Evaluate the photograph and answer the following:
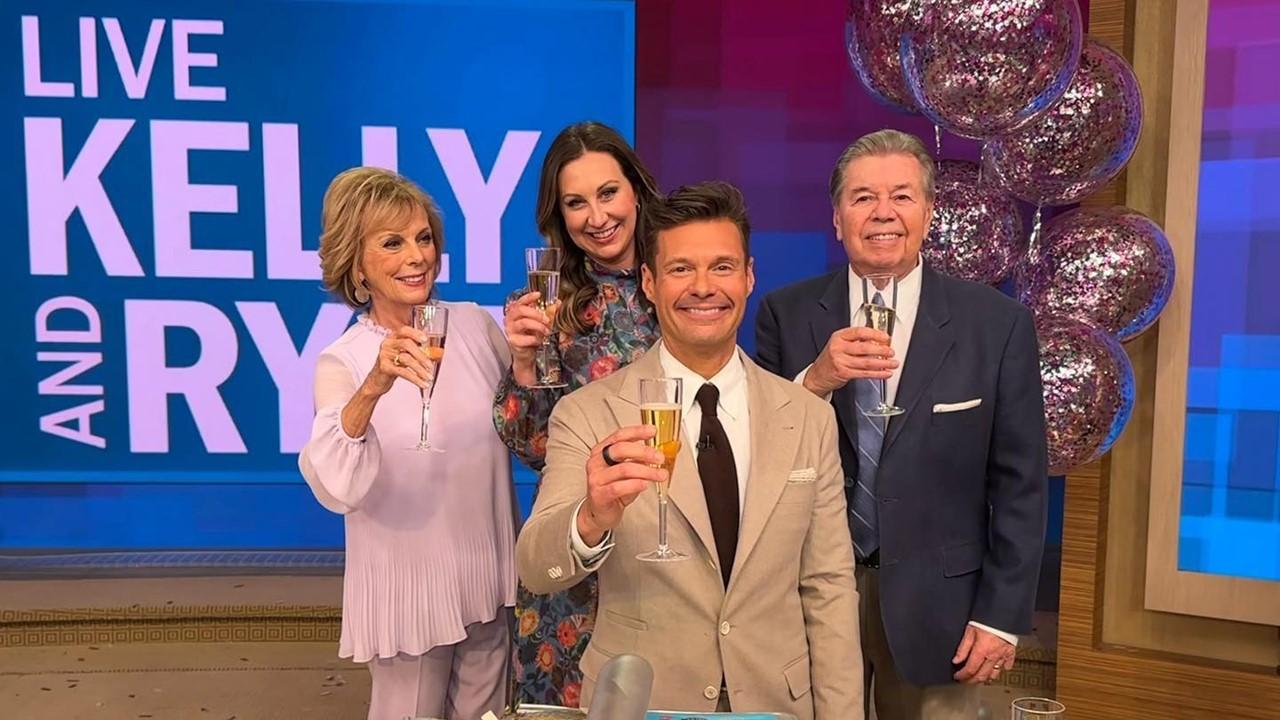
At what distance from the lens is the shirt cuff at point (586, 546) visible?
1.66 m

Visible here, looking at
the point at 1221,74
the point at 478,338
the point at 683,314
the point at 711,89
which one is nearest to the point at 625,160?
the point at 478,338

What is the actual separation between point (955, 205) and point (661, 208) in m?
1.79

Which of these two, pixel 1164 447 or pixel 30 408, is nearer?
pixel 1164 447

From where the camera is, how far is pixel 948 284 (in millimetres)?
2322

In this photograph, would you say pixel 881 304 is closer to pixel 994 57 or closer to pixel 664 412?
pixel 664 412

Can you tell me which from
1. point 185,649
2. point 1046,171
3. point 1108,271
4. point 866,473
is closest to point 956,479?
point 866,473

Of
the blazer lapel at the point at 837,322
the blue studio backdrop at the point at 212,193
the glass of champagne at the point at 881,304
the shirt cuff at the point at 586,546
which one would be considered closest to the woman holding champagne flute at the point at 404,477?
the shirt cuff at the point at 586,546

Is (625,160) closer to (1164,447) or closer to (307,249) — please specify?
(1164,447)

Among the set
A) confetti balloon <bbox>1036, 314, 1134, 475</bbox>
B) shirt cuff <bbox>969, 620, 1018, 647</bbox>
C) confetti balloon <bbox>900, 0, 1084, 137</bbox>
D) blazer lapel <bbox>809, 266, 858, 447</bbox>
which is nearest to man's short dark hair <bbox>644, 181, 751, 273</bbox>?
blazer lapel <bbox>809, 266, 858, 447</bbox>

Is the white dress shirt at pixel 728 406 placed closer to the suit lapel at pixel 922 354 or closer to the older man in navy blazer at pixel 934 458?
the older man in navy blazer at pixel 934 458

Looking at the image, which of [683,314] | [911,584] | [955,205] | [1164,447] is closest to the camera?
[683,314]

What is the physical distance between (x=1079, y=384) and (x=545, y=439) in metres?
1.64

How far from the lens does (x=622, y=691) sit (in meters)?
1.09

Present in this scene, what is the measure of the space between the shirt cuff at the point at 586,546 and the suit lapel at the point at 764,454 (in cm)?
25
